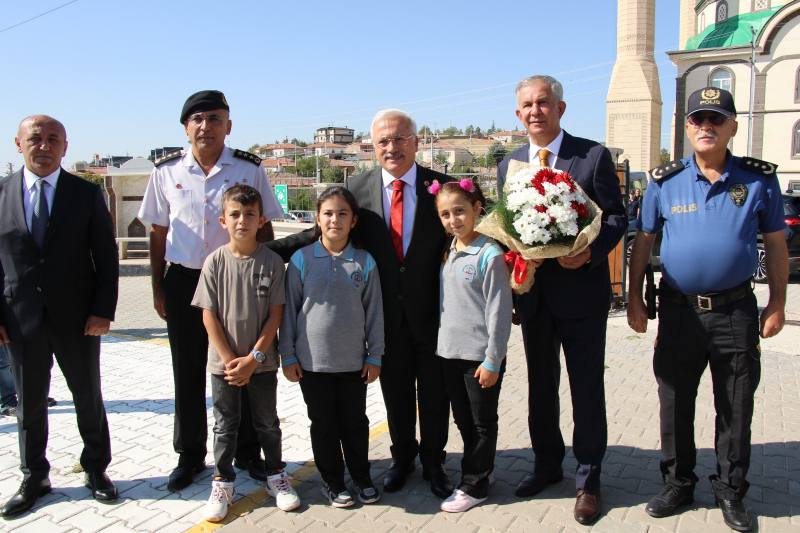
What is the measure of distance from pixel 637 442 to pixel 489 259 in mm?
2079

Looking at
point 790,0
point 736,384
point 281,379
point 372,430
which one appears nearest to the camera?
point 736,384

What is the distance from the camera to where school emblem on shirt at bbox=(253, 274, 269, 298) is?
11.2 ft

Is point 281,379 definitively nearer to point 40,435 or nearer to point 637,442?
point 40,435

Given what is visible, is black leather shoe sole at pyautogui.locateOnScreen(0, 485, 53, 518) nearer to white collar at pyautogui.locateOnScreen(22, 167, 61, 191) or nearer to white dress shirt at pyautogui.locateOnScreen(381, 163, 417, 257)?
white collar at pyautogui.locateOnScreen(22, 167, 61, 191)

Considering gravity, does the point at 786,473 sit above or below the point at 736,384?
below

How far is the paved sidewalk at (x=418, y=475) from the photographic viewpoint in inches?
130

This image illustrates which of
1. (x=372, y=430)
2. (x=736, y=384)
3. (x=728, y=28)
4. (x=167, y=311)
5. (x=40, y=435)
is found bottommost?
(x=372, y=430)

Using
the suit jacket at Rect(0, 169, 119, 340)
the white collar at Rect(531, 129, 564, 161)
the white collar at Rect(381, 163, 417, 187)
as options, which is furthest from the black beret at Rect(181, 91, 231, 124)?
the white collar at Rect(531, 129, 564, 161)

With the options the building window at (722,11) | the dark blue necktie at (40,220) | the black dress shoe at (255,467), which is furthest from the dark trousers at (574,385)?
the building window at (722,11)

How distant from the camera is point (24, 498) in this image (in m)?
3.54

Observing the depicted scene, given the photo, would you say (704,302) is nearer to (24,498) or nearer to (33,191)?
(33,191)

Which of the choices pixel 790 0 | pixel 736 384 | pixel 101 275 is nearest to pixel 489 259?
pixel 736 384

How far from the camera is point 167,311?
12.5ft

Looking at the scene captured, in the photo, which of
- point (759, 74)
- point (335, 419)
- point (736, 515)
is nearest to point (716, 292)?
point (736, 515)
